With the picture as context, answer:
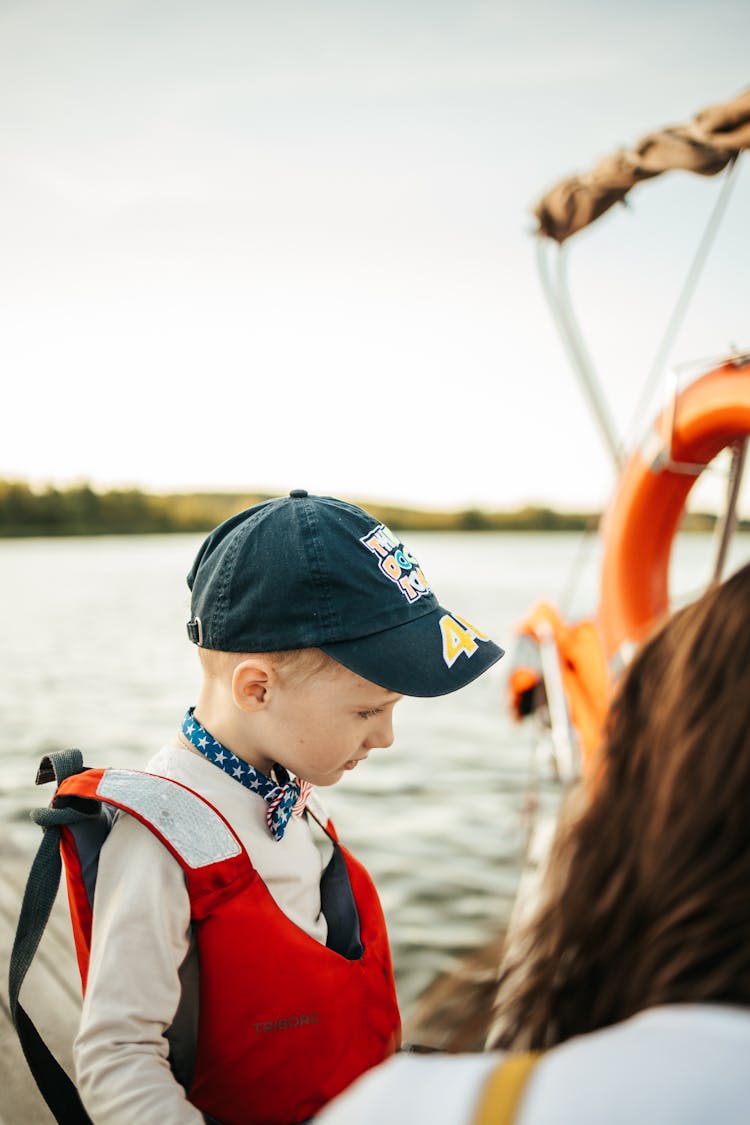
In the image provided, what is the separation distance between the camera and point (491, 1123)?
46 centimetres

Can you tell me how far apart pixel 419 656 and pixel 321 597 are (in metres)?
0.17

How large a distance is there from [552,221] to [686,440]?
948 millimetres

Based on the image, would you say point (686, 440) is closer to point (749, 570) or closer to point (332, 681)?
point (332, 681)

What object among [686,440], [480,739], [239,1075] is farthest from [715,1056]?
[480,739]

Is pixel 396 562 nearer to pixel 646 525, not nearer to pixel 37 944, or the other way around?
pixel 37 944

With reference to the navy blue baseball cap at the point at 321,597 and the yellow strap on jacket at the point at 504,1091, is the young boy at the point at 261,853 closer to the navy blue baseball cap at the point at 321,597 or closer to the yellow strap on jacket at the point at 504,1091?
the navy blue baseball cap at the point at 321,597

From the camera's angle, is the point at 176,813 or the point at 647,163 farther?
the point at 647,163

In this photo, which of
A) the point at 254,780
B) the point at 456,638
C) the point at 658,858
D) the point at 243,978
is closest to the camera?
the point at 658,858

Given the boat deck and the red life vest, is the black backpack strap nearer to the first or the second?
the red life vest

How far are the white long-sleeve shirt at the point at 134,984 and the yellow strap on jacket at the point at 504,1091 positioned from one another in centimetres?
67

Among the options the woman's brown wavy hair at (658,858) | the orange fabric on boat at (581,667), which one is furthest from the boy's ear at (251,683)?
the orange fabric on boat at (581,667)

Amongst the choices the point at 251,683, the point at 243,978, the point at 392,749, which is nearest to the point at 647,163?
the point at 251,683

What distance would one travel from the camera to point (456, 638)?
1.37 metres

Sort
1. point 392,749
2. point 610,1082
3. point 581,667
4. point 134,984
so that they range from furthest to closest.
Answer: point 392,749 < point 581,667 < point 134,984 < point 610,1082
